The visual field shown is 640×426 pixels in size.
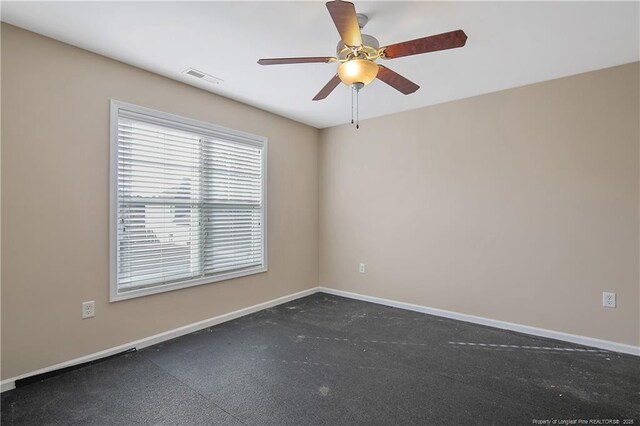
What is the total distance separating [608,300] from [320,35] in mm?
3341

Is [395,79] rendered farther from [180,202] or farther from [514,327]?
[514,327]

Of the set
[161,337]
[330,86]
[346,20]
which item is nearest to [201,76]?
[330,86]

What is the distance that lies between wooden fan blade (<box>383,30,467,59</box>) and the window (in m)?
2.20

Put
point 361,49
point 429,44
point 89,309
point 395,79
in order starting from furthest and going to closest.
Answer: point 89,309
point 395,79
point 361,49
point 429,44

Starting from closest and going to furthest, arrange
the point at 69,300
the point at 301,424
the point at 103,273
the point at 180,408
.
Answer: the point at 301,424, the point at 180,408, the point at 69,300, the point at 103,273

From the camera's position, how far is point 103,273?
8.59 ft

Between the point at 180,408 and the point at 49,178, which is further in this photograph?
the point at 49,178

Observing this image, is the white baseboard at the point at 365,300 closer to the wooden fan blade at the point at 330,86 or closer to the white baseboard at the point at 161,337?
the white baseboard at the point at 161,337

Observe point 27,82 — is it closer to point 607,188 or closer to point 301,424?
point 301,424

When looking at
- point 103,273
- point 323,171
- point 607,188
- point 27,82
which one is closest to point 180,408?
point 103,273

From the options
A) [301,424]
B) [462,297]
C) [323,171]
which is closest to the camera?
[301,424]

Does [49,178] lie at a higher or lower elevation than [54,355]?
higher

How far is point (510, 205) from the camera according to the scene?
130 inches

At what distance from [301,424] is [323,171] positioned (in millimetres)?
3525
